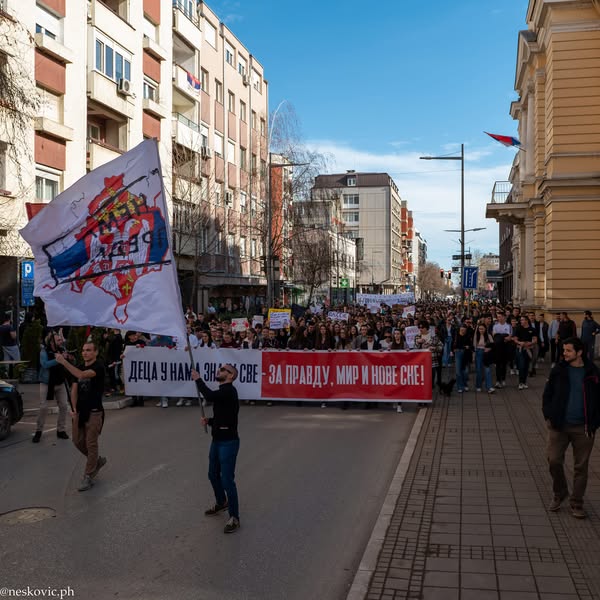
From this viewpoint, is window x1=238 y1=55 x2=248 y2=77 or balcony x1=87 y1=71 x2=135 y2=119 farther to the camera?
window x1=238 y1=55 x2=248 y2=77

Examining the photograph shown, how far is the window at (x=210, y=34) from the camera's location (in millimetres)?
42078

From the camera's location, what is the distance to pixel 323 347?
52.4 ft

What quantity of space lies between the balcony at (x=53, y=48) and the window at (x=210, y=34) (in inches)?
692

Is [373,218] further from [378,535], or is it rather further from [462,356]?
[378,535]

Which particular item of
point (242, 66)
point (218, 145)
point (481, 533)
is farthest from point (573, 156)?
point (242, 66)

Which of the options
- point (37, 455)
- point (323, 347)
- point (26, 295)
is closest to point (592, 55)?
point (323, 347)

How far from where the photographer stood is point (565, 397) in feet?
22.9

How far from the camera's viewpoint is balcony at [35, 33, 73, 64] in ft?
79.4

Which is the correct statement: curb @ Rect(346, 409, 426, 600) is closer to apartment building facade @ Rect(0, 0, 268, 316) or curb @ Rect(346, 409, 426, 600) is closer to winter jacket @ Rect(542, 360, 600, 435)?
winter jacket @ Rect(542, 360, 600, 435)

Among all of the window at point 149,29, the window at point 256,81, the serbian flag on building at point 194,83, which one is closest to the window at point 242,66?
the window at point 256,81

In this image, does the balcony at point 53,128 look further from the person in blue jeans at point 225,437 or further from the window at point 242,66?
the window at point 242,66

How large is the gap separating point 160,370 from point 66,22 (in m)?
17.2

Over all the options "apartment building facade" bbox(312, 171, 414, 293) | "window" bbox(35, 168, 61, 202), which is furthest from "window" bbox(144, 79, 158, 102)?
"apartment building facade" bbox(312, 171, 414, 293)

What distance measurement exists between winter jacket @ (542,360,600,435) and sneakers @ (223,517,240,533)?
333 centimetres
